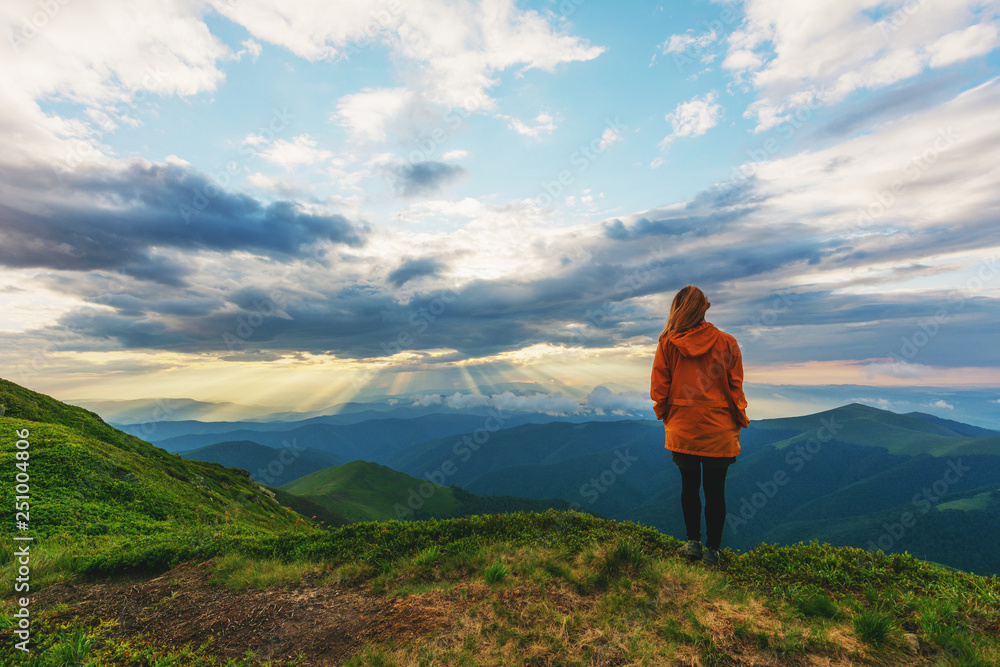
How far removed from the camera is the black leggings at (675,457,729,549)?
7.23m

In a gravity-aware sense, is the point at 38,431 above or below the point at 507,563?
above

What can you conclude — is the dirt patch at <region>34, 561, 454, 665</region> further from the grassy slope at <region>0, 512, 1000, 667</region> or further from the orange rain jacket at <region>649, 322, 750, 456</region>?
the orange rain jacket at <region>649, 322, 750, 456</region>

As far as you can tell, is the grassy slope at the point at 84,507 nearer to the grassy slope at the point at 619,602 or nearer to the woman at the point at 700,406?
the grassy slope at the point at 619,602

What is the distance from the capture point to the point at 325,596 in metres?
6.85

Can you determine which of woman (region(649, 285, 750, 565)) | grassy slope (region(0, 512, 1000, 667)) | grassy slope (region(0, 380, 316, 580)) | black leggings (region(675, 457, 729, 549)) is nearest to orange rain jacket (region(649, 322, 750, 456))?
woman (region(649, 285, 750, 565))

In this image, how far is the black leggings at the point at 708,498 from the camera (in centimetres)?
723

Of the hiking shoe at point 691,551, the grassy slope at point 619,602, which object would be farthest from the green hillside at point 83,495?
the hiking shoe at point 691,551

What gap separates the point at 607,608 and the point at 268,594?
18.4 ft

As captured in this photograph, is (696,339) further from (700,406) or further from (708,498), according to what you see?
(708,498)

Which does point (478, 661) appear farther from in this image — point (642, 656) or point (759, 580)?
point (759, 580)

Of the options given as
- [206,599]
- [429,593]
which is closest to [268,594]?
[206,599]

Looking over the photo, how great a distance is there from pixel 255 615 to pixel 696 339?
8.66m

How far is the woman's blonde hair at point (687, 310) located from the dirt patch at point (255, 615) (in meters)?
6.21

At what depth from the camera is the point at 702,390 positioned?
7383 millimetres
